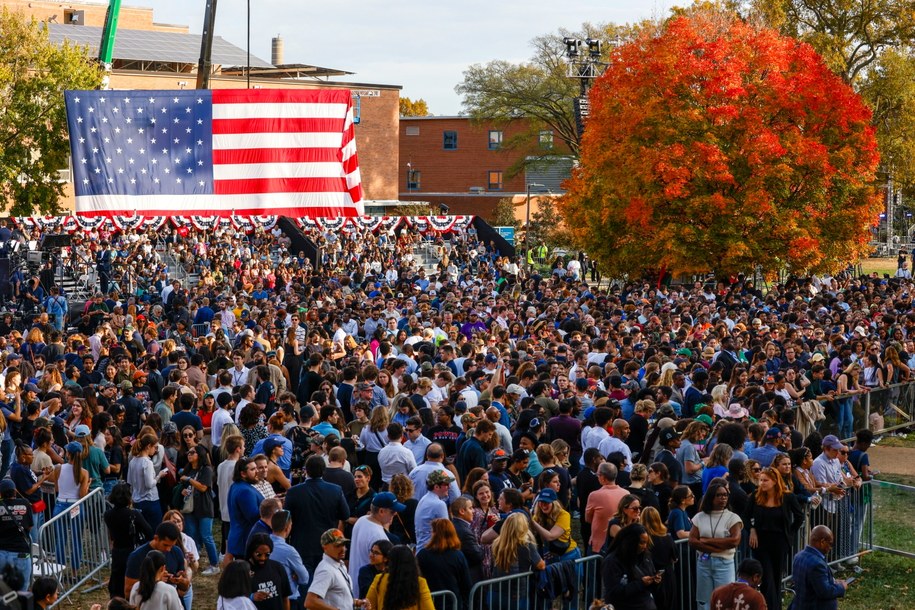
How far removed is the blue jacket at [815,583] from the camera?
9.45 metres

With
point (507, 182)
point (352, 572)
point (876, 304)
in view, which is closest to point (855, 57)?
point (507, 182)

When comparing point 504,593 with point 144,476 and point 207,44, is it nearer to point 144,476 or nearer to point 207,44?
point 144,476

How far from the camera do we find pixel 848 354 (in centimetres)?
1892

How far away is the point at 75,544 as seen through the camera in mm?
11586

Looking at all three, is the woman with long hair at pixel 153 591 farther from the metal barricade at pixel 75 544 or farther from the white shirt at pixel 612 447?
the white shirt at pixel 612 447

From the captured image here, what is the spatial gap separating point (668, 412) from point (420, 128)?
63313 millimetres

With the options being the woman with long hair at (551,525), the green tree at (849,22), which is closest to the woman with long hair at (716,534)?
the woman with long hair at (551,525)

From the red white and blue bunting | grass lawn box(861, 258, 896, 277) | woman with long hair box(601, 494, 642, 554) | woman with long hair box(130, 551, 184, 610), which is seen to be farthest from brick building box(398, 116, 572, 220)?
woman with long hair box(130, 551, 184, 610)

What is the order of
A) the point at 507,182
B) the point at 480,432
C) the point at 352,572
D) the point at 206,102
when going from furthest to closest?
1. the point at 507,182
2. the point at 206,102
3. the point at 480,432
4. the point at 352,572

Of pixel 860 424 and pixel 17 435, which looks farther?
pixel 860 424

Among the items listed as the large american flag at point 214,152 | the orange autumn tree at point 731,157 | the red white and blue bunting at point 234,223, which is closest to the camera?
the orange autumn tree at point 731,157

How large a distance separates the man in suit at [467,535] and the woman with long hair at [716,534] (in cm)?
198

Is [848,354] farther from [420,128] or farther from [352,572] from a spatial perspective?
[420,128]

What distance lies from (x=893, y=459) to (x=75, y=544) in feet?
41.5
